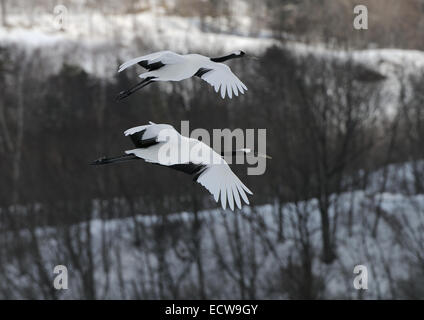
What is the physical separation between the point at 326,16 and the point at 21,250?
1544cm

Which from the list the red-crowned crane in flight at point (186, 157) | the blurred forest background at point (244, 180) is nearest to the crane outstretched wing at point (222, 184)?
the red-crowned crane in flight at point (186, 157)

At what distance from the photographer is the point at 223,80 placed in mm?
4328

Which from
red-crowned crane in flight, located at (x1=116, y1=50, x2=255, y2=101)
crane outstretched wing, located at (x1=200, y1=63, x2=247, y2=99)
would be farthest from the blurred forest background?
red-crowned crane in flight, located at (x1=116, y1=50, x2=255, y2=101)

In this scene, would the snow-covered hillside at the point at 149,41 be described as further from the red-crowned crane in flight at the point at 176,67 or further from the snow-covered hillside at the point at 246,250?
the red-crowned crane in flight at the point at 176,67

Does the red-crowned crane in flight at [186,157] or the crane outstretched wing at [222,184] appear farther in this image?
the crane outstretched wing at [222,184]

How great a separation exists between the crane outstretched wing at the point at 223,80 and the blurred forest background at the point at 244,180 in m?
14.0

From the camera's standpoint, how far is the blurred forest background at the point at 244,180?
67.3 feet

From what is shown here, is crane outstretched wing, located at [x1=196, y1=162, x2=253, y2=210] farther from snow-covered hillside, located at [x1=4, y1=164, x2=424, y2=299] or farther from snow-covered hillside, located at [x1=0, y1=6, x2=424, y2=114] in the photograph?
snow-covered hillside, located at [x1=0, y1=6, x2=424, y2=114]

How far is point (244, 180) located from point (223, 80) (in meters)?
16.8

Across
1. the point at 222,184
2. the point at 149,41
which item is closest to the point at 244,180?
the point at 149,41

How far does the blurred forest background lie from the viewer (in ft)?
67.3

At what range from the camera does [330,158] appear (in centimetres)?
2506

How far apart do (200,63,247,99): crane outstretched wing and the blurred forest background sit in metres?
14.0
